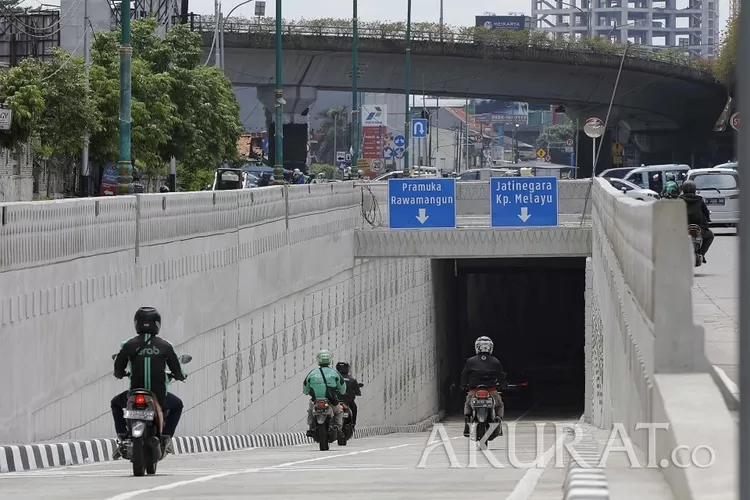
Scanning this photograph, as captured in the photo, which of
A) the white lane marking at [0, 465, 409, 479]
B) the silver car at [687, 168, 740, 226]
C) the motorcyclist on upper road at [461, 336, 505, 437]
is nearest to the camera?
the white lane marking at [0, 465, 409, 479]

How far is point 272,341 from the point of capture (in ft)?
95.1

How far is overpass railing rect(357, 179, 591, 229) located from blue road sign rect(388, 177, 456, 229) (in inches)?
46.1

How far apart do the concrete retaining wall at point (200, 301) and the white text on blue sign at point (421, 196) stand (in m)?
1.20

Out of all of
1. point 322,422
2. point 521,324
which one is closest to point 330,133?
point 521,324

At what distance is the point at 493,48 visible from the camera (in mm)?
77562

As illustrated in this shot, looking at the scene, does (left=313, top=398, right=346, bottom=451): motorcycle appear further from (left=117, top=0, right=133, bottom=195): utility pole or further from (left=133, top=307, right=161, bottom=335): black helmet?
(left=133, top=307, right=161, bottom=335): black helmet

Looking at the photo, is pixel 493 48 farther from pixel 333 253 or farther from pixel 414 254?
pixel 333 253

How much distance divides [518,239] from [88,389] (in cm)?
2644

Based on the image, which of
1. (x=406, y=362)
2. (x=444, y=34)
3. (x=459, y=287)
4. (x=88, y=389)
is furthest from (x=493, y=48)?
(x=88, y=389)

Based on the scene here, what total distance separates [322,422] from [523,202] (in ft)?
69.7

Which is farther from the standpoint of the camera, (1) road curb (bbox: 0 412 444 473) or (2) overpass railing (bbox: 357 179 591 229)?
(2) overpass railing (bbox: 357 179 591 229)

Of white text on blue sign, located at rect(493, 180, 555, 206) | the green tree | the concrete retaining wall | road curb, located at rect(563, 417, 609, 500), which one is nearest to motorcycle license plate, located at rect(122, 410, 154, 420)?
the concrete retaining wall

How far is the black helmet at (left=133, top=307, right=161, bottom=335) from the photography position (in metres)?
12.2

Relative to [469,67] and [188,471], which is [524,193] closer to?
[188,471]
